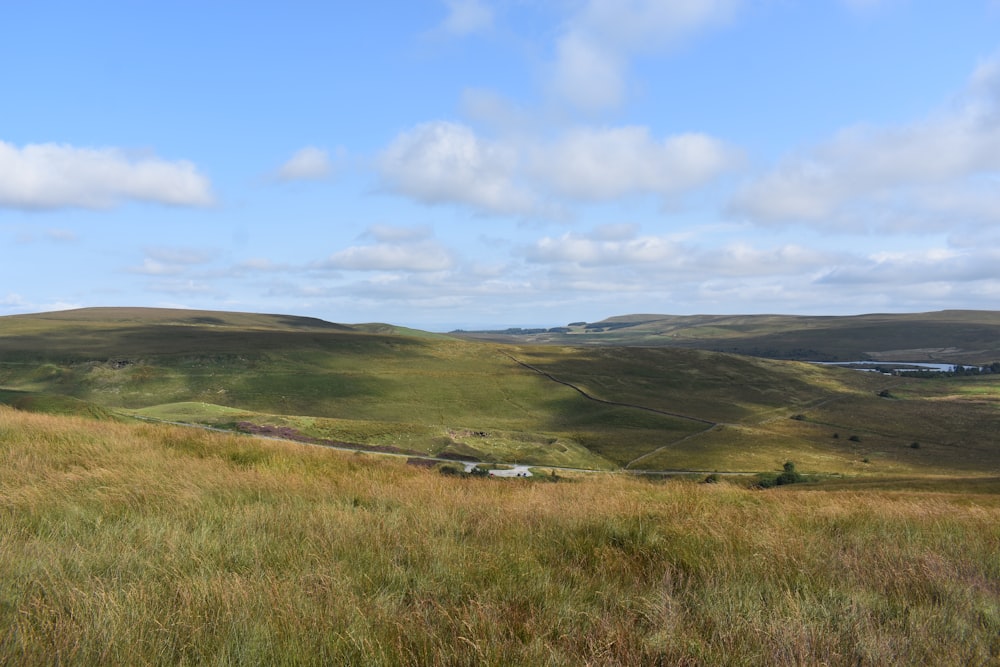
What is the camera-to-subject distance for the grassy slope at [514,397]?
82.3 m

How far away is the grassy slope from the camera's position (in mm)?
82312

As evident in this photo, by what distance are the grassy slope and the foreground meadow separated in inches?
2616

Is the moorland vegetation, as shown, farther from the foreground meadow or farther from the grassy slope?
the grassy slope

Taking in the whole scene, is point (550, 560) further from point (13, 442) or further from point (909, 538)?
point (13, 442)

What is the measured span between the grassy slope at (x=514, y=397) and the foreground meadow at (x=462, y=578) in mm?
66450

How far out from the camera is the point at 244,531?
6.38 m

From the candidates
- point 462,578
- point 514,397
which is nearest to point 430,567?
point 462,578

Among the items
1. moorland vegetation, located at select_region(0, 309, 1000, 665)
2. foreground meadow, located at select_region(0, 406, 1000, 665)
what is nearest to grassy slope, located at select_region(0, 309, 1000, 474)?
moorland vegetation, located at select_region(0, 309, 1000, 665)

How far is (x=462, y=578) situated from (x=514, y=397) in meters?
113

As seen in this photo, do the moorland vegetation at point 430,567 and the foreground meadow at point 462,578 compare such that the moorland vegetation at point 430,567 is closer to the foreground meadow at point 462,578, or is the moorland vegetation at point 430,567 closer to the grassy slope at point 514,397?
the foreground meadow at point 462,578

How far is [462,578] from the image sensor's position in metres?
5.24

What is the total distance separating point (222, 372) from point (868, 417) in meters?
139

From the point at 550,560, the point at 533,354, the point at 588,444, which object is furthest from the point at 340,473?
the point at 533,354

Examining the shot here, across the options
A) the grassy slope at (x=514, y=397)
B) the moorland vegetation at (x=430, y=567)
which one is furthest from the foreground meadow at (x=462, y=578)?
the grassy slope at (x=514, y=397)
